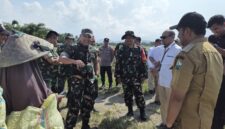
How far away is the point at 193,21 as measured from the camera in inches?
127

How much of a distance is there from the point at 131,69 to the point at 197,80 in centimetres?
439

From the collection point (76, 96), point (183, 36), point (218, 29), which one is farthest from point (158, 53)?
point (183, 36)

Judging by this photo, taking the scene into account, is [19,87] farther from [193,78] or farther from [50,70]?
[50,70]

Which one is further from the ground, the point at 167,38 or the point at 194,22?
the point at 194,22

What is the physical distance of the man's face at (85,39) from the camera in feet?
20.0

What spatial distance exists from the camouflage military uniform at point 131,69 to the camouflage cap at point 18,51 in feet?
14.4

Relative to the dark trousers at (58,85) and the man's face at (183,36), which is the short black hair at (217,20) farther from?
the dark trousers at (58,85)

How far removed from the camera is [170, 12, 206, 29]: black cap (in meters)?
3.22

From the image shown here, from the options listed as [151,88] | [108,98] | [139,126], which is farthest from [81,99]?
[151,88]

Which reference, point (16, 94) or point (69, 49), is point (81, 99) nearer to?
point (69, 49)

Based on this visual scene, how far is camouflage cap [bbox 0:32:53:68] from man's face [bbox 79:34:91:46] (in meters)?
2.81

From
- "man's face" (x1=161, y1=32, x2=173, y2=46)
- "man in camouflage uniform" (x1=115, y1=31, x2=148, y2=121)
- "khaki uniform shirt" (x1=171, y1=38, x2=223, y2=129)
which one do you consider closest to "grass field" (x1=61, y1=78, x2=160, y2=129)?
"man in camouflage uniform" (x1=115, y1=31, x2=148, y2=121)

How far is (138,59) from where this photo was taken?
24.9ft

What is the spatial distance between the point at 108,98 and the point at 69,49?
4745 mm
